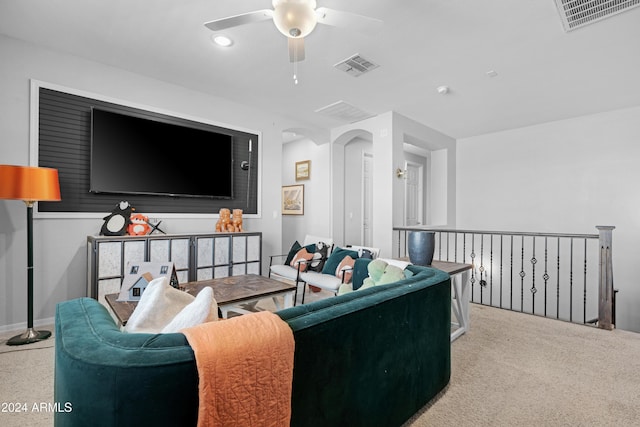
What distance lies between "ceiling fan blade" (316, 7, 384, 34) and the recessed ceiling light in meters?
1.15

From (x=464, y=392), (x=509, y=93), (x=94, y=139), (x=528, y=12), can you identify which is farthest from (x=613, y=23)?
(x=94, y=139)

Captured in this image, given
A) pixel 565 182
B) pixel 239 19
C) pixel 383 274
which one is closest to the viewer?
pixel 383 274

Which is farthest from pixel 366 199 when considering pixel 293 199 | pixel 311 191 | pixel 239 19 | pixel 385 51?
pixel 239 19

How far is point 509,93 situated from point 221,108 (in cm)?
381

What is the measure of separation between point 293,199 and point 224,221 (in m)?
2.61

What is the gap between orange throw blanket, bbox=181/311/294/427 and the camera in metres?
0.75

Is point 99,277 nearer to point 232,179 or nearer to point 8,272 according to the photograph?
point 8,272

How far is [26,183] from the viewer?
2.30m

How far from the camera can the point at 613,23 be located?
245 cm

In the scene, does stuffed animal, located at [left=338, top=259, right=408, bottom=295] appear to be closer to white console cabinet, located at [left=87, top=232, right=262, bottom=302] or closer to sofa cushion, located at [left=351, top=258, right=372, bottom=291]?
sofa cushion, located at [left=351, top=258, right=372, bottom=291]

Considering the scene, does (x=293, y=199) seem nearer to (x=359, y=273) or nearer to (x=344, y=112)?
(x=344, y=112)

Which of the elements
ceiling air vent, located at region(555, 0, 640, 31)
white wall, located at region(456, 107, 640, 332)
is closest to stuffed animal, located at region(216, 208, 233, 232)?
ceiling air vent, located at region(555, 0, 640, 31)

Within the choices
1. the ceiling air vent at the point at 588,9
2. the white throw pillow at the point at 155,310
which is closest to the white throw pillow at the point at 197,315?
the white throw pillow at the point at 155,310

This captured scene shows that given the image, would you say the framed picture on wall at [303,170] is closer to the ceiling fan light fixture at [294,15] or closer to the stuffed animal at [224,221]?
the stuffed animal at [224,221]
